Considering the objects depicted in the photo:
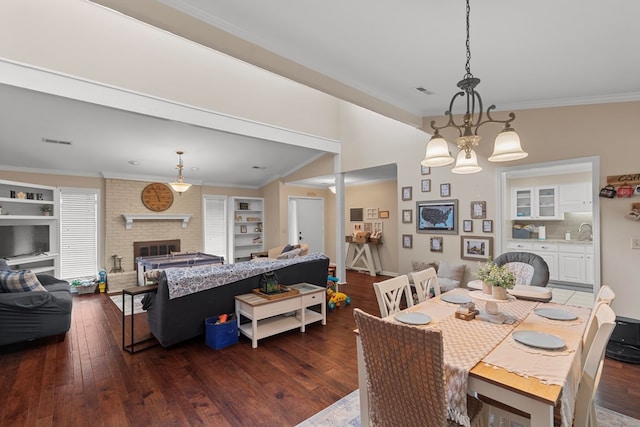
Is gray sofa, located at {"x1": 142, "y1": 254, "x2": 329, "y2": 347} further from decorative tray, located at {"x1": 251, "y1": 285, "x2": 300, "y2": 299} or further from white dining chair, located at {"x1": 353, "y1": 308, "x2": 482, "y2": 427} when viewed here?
white dining chair, located at {"x1": 353, "y1": 308, "x2": 482, "y2": 427}

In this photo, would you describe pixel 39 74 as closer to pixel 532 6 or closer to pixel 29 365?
pixel 29 365

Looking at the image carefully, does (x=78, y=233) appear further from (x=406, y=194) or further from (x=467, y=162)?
(x=467, y=162)

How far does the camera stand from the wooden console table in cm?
730

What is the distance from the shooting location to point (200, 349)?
3217mm

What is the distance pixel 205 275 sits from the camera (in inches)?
129

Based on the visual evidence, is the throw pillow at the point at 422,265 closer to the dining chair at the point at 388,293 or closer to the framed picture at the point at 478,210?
the framed picture at the point at 478,210

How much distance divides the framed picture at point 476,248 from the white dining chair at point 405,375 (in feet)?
10.3

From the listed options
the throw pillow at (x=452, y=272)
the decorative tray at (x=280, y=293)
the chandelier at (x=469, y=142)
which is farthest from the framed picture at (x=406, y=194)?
the chandelier at (x=469, y=142)

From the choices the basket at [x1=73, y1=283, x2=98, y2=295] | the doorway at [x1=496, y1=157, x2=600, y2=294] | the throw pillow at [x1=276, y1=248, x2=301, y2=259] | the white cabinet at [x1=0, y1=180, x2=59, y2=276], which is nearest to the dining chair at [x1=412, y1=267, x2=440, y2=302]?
the throw pillow at [x1=276, y1=248, x2=301, y2=259]

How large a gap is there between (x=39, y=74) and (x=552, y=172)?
8.23 metres

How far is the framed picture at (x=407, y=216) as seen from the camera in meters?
5.12

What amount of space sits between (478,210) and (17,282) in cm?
584

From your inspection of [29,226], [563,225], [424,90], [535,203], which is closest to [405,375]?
[424,90]

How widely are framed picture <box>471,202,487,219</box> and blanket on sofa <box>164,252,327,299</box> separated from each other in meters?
2.91
